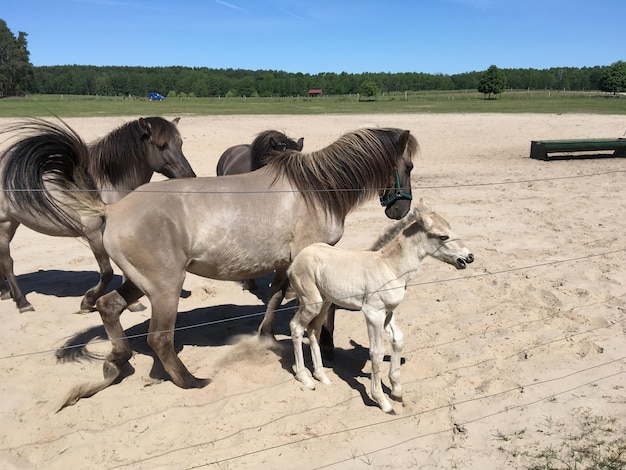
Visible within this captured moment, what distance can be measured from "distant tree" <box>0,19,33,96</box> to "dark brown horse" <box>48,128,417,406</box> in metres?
89.4

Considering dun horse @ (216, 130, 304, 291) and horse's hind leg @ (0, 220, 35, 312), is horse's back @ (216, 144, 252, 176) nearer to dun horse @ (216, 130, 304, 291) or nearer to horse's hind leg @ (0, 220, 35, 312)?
dun horse @ (216, 130, 304, 291)

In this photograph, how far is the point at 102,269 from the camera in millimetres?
6469

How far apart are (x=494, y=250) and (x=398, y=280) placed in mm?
4393

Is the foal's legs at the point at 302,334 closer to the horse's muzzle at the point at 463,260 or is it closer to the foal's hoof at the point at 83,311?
the horse's muzzle at the point at 463,260

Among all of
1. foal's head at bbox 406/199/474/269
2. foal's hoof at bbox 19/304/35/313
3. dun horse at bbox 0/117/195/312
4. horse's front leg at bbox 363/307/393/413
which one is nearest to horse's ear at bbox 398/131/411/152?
foal's head at bbox 406/199/474/269

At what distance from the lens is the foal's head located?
13.0 ft

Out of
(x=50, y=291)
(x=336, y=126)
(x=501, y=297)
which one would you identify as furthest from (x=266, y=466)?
(x=336, y=126)

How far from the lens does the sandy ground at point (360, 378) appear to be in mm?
3766

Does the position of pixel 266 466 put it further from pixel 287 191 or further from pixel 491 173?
pixel 491 173

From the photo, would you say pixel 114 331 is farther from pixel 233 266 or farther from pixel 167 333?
pixel 233 266

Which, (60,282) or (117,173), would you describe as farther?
(60,282)

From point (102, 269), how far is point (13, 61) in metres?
91.7

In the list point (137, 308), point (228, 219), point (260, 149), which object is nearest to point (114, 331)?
point (228, 219)

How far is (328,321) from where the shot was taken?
17.2ft
